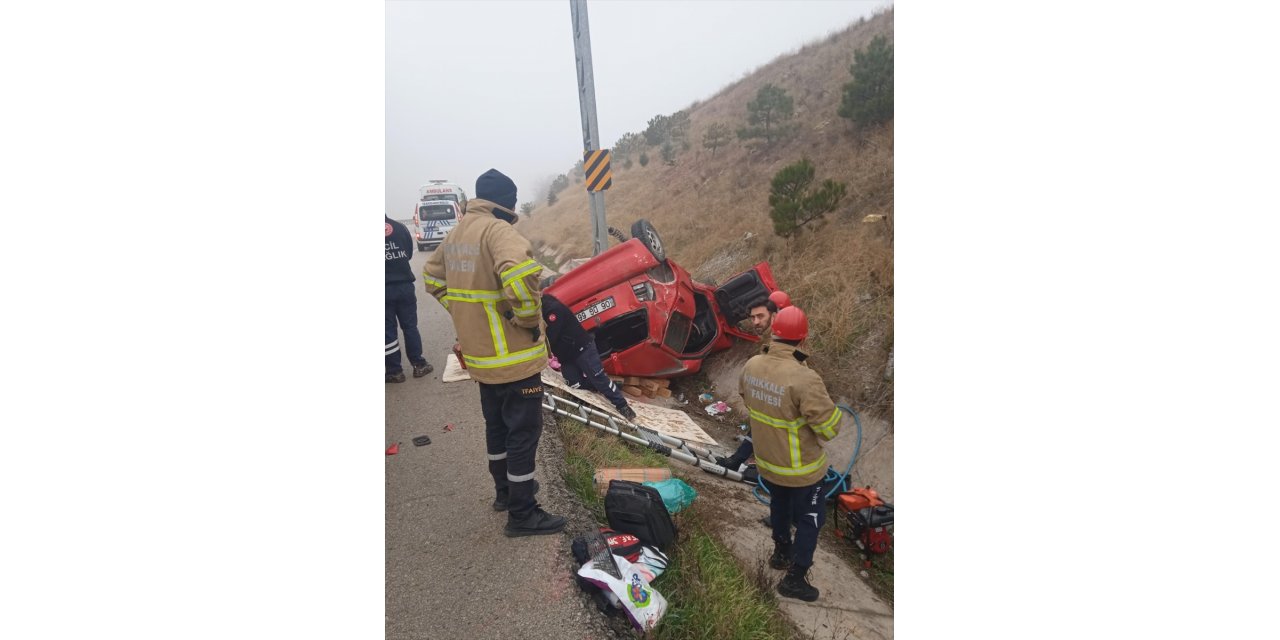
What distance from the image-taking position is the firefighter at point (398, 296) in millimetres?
5430

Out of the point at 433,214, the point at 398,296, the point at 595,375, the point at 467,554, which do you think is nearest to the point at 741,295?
the point at 595,375

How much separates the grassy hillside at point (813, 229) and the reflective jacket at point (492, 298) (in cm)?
441

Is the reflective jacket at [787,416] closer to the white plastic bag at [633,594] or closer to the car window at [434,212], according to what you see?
the white plastic bag at [633,594]

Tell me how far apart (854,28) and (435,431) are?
26.7m

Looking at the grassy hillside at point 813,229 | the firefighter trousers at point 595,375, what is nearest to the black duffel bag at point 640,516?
the firefighter trousers at point 595,375

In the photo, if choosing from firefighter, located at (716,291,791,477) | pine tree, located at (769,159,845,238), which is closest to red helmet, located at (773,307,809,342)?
firefighter, located at (716,291,791,477)

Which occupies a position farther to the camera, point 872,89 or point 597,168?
point 872,89

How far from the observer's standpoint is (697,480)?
4555 millimetres

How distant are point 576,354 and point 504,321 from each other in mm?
2046

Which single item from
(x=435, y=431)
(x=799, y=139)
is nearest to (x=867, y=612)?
(x=435, y=431)

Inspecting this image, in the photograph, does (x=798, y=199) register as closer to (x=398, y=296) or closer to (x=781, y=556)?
(x=398, y=296)

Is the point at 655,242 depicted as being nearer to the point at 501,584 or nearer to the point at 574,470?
the point at 574,470

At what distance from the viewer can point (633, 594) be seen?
8.42 feet

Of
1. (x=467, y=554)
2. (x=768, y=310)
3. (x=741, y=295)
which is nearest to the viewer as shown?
(x=467, y=554)
